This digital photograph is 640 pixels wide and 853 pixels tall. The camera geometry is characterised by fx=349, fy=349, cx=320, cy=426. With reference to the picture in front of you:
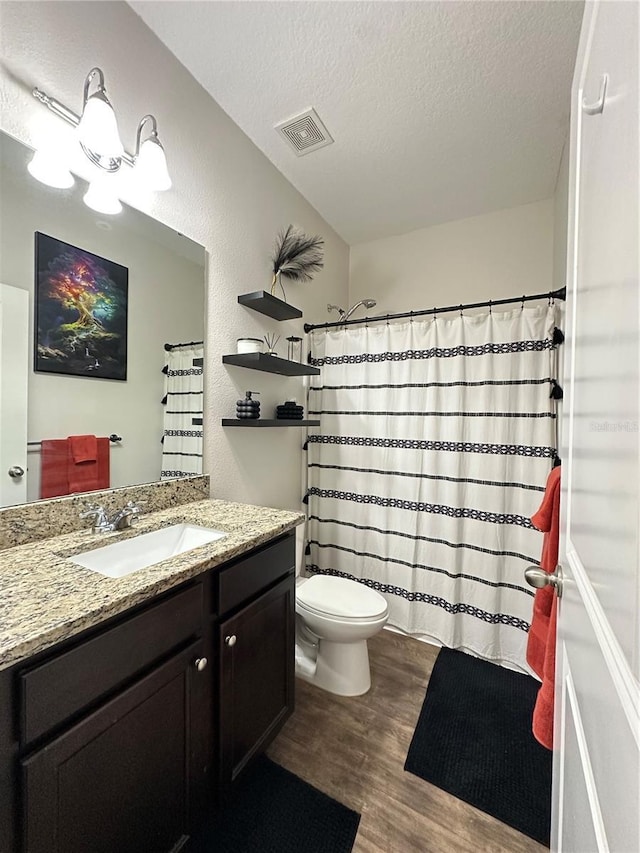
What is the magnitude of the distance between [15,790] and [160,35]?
234cm

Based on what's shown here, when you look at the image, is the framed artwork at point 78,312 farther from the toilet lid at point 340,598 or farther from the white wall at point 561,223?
the white wall at point 561,223

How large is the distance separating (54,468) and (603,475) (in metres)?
1.41

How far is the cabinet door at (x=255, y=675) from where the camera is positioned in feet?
3.48

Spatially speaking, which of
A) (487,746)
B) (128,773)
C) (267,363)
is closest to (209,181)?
(267,363)

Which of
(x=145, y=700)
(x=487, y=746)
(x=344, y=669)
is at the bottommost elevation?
(x=487, y=746)

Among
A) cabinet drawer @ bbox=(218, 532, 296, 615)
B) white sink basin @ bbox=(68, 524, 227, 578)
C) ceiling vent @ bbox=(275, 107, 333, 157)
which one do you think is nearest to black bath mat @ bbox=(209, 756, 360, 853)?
cabinet drawer @ bbox=(218, 532, 296, 615)

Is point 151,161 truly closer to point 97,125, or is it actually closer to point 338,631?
point 97,125

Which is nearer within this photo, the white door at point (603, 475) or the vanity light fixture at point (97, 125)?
the white door at point (603, 475)

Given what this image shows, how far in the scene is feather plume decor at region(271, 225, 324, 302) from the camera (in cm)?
203

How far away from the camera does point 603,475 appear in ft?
1.60

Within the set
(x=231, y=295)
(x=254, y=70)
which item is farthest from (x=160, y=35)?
(x=231, y=295)

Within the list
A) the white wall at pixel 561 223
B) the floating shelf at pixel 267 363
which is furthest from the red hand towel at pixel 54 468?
the white wall at pixel 561 223

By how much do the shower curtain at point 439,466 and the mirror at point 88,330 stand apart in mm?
1026

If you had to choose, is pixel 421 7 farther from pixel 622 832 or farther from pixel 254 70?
pixel 622 832
